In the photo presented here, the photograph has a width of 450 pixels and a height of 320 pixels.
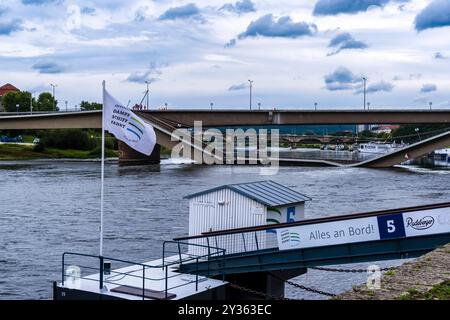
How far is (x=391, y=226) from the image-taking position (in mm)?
19203

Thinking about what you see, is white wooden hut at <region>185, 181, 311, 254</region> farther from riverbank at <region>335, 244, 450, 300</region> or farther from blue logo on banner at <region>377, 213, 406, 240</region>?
riverbank at <region>335, 244, 450, 300</region>

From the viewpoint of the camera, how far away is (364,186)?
204 feet

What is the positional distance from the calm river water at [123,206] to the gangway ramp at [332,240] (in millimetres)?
3168

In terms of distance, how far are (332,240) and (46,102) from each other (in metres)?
172

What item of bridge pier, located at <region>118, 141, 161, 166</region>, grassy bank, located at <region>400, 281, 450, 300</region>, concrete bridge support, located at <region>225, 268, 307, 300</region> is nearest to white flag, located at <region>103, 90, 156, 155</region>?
concrete bridge support, located at <region>225, 268, 307, 300</region>

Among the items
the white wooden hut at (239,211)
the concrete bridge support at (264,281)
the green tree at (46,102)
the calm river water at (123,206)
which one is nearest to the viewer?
the white wooden hut at (239,211)

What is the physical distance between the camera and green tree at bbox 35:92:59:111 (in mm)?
176750

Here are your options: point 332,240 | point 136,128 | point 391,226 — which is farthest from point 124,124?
point 391,226

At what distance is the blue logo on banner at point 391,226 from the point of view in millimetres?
19109

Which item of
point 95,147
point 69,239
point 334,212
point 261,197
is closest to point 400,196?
point 334,212

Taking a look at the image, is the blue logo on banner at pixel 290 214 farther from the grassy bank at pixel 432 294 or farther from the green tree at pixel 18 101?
the green tree at pixel 18 101

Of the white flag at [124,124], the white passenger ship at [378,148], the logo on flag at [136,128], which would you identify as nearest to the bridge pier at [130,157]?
the white passenger ship at [378,148]

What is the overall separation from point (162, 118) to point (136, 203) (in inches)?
2018
